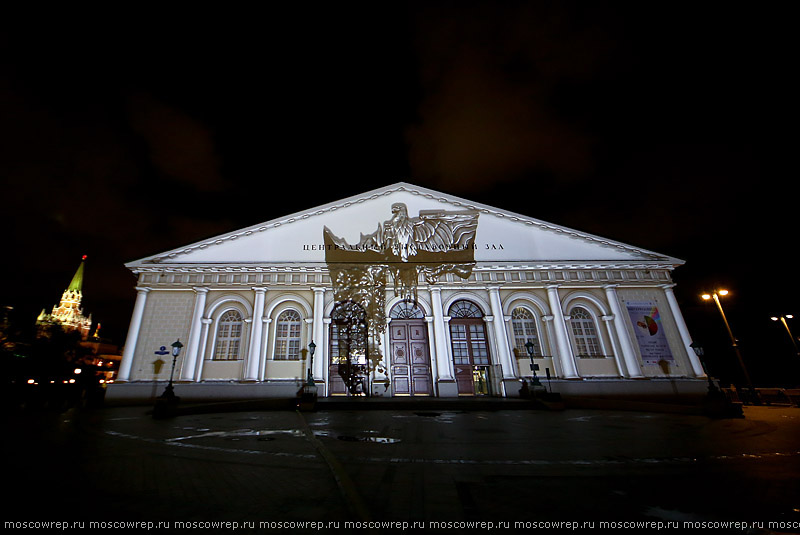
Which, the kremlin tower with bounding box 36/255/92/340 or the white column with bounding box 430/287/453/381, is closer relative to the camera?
the white column with bounding box 430/287/453/381

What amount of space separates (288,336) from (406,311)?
7270 millimetres

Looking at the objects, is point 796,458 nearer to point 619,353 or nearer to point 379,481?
point 379,481

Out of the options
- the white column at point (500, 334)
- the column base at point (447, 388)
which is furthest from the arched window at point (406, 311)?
the white column at point (500, 334)

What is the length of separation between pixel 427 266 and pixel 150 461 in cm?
1694

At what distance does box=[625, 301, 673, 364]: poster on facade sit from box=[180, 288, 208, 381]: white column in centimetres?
2530

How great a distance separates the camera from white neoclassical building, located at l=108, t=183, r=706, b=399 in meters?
18.4

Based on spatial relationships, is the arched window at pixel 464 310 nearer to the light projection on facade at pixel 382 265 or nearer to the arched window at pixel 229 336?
the light projection on facade at pixel 382 265

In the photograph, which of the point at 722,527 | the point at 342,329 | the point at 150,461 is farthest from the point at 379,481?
the point at 342,329

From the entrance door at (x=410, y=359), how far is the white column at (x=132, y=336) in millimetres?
14469

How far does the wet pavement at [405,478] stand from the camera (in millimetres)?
2998

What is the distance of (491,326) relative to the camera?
65.3ft

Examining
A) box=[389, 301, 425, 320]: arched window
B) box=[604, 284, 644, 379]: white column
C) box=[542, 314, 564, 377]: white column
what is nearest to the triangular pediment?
box=[604, 284, 644, 379]: white column

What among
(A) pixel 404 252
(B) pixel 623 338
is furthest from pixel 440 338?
(B) pixel 623 338

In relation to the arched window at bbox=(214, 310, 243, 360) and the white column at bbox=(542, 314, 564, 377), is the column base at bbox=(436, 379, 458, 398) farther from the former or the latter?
the arched window at bbox=(214, 310, 243, 360)
